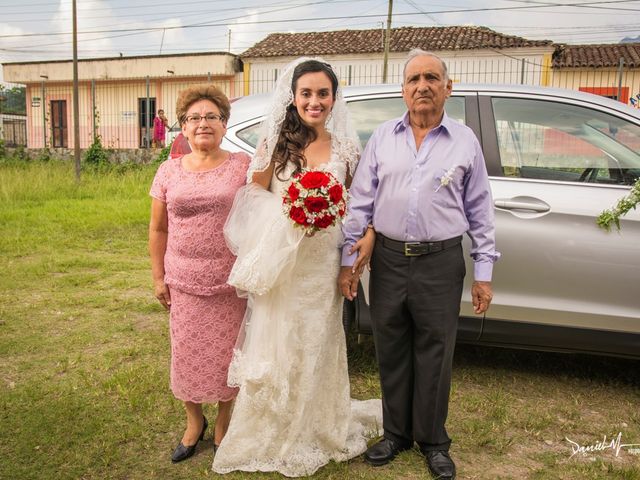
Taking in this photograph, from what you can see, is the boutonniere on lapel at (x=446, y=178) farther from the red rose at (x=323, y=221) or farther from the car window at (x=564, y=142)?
the car window at (x=564, y=142)

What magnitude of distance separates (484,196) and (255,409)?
4.77ft

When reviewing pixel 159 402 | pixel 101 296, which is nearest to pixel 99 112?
pixel 101 296

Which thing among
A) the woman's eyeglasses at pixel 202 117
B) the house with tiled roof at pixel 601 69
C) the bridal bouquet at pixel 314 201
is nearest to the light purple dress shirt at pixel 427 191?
the bridal bouquet at pixel 314 201

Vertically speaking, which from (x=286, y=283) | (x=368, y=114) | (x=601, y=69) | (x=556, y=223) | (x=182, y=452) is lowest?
(x=182, y=452)

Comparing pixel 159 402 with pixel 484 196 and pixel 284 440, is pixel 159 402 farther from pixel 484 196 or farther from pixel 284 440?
pixel 484 196

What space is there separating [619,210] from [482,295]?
3.83ft

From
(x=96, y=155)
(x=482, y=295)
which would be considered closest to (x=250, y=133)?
(x=482, y=295)

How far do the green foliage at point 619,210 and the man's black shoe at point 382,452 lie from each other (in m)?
1.68

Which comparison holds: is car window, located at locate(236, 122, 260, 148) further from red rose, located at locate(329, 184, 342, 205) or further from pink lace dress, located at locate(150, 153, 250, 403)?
red rose, located at locate(329, 184, 342, 205)

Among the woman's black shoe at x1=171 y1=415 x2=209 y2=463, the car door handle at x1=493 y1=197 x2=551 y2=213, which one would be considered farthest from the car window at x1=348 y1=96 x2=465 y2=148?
the woman's black shoe at x1=171 y1=415 x2=209 y2=463

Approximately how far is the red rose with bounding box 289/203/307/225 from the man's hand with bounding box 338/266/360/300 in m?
0.41

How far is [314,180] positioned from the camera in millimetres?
2637

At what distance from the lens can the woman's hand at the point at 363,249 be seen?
2889 millimetres

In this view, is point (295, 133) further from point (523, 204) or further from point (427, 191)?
point (523, 204)
